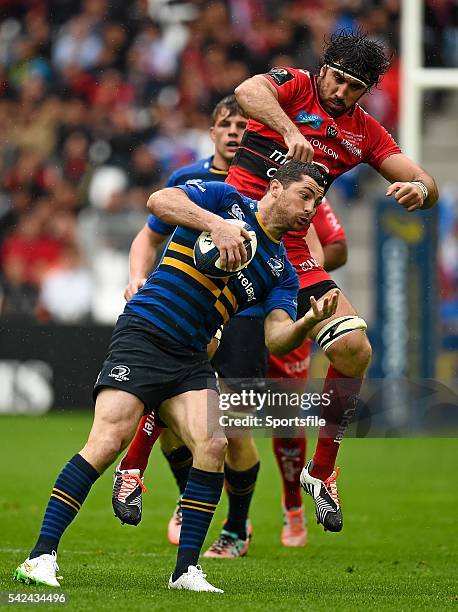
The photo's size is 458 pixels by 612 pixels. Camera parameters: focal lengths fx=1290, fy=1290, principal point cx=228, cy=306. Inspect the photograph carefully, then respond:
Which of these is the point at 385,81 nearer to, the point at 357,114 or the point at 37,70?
the point at 37,70

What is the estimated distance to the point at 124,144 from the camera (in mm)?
17391

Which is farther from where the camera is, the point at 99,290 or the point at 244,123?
the point at 99,290

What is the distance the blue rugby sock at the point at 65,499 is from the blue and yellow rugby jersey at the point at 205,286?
76 centimetres

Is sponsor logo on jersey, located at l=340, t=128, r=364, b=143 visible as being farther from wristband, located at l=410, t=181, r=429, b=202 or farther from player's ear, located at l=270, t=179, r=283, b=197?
player's ear, located at l=270, t=179, r=283, b=197

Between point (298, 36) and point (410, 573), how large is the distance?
11.7 metres

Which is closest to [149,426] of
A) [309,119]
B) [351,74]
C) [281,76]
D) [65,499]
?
[65,499]

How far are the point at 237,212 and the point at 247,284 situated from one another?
1.16 feet

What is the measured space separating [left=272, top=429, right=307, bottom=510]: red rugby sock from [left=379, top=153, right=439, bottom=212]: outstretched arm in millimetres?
1869

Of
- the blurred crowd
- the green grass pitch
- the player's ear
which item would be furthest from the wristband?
the blurred crowd

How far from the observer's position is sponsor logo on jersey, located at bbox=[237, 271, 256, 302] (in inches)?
247

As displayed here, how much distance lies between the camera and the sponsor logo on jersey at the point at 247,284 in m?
6.28

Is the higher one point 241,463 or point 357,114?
point 357,114

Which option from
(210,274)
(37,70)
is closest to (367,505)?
(210,274)

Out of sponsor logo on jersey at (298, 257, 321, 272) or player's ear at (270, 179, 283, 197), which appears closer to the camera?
player's ear at (270, 179, 283, 197)
